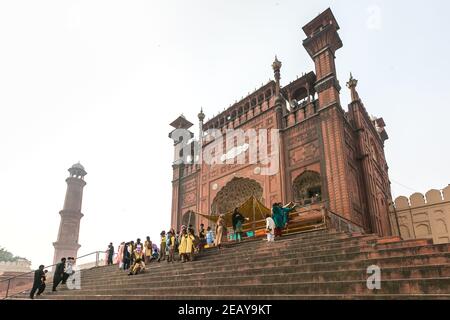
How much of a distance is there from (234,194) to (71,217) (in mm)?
29002

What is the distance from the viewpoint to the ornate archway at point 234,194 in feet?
67.1

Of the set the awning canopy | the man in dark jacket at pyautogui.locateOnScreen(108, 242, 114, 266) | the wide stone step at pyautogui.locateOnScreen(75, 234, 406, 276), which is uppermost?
the awning canopy

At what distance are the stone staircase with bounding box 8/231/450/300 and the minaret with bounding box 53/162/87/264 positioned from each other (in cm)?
3116

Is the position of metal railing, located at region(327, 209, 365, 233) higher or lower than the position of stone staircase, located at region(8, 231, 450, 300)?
higher

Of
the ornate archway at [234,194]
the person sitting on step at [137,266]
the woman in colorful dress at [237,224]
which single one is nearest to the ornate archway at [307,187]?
the ornate archway at [234,194]

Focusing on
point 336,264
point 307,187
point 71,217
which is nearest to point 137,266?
point 336,264

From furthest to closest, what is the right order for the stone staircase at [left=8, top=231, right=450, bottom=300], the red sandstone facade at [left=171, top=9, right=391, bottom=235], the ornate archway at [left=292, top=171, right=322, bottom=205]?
the ornate archway at [left=292, top=171, right=322, bottom=205], the red sandstone facade at [left=171, top=9, right=391, bottom=235], the stone staircase at [left=8, top=231, right=450, bottom=300]

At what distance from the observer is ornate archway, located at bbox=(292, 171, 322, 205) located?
1708 centimetres

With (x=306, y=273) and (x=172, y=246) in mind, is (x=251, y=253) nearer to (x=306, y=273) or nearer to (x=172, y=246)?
(x=306, y=273)

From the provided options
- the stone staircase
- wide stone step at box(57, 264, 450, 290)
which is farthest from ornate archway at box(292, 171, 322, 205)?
wide stone step at box(57, 264, 450, 290)

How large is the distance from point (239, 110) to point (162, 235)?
12541mm

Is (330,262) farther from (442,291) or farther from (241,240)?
(241,240)

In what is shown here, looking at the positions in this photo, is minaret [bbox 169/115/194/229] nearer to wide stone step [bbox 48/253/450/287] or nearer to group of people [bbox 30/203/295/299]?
group of people [bbox 30/203/295/299]

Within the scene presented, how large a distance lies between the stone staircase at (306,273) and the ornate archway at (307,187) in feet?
22.3
